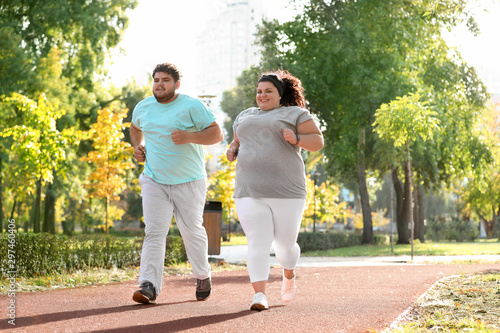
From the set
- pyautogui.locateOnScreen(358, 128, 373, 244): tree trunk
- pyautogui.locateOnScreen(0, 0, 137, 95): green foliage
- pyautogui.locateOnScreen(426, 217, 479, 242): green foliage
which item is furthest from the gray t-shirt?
pyautogui.locateOnScreen(426, 217, 479, 242): green foliage

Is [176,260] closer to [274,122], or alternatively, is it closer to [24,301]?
[24,301]

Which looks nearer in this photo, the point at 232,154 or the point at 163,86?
the point at 232,154

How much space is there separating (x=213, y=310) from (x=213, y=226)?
7.20 m

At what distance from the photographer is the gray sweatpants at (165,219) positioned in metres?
5.75

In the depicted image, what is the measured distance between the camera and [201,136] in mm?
5836

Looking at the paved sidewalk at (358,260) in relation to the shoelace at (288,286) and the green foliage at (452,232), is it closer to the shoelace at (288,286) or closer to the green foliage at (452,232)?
the shoelace at (288,286)

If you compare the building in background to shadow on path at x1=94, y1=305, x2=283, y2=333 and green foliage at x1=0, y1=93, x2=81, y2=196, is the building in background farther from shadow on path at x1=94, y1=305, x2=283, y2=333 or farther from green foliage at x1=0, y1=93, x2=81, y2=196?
shadow on path at x1=94, y1=305, x2=283, y2=333

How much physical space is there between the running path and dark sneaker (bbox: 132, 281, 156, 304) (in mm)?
61

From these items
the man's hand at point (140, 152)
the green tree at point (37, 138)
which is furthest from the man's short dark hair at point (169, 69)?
the green tree at point (37, 138)

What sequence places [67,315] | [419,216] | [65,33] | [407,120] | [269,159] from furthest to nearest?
1. [419,216]
2. [65,33]
3. [407,120]
4. [269,159]
5. [67,315]

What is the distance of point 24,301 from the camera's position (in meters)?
5.98

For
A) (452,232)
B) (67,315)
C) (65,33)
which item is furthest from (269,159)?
(452,232)

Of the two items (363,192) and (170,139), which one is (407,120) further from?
(363,192)

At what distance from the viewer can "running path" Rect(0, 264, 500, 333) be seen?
4.56 metres
